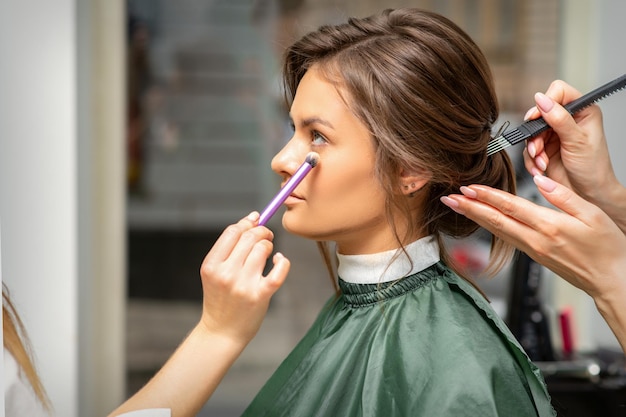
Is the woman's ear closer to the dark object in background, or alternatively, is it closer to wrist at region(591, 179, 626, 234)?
wrist at region(591, 179, 626, 234)

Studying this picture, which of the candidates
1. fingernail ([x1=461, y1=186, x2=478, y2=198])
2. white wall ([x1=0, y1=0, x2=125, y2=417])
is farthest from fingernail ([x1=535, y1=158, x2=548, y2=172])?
white wall ([x1=0, y1=0, x2=125, y2=417])

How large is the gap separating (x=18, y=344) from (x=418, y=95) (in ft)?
1.91

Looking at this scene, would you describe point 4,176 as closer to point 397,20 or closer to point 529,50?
point 397,20

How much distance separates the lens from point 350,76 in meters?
1.00

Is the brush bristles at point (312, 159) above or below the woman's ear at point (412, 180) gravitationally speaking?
above

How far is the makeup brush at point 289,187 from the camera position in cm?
92

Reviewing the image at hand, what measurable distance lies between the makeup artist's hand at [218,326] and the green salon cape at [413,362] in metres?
0.17

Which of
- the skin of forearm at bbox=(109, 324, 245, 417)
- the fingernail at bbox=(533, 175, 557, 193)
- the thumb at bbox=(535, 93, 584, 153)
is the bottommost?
the skin of forearm at bbox=(109, 324, 245, 417)

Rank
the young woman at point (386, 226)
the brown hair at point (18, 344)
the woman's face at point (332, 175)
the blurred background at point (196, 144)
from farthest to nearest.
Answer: the blurred background at point (196, 144) < the woman's face at point (332, 175) < the young woman at point (386, 226) < the brown hair at point (18, 344)

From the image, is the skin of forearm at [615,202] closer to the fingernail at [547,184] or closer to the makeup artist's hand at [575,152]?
the makeup artist's hand at [575,152]

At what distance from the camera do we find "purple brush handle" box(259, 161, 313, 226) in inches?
36.2

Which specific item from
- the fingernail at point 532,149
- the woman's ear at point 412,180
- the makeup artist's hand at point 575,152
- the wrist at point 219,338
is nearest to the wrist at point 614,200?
the makeup artist's hand at point 575,152

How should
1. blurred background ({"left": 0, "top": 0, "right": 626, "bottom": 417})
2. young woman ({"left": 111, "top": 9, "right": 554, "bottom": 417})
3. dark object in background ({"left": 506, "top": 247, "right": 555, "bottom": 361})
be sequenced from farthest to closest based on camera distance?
blurred background ({"left": 0, "top": 0, "right": 626, "bottom": 417}), dark object in background ({"left": 506, "top": 247, "right": 555, "bottom": 361}), young woman ({"left": 111, "top": 9, "right": 554, "bottom": 417})

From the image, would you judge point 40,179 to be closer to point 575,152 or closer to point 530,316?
point 575,152
